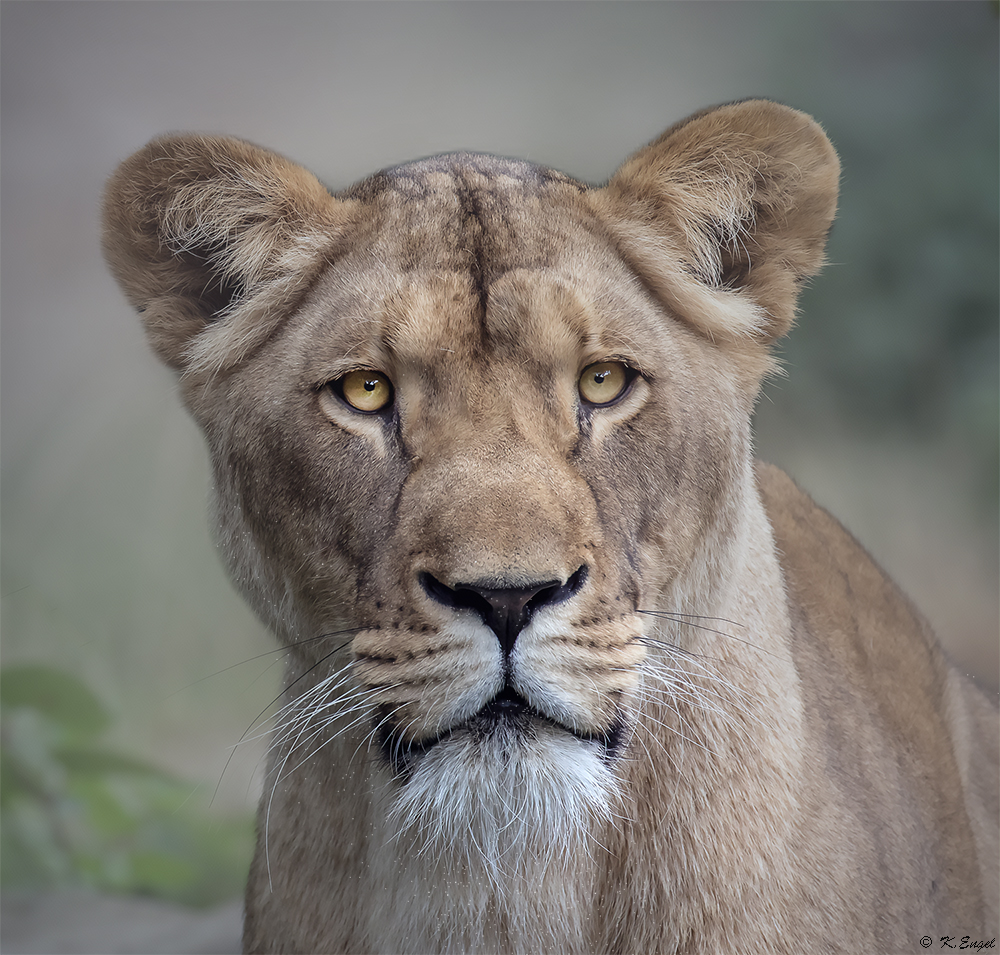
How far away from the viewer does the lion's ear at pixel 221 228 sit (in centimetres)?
173

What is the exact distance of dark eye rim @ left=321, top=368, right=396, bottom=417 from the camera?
1.56 metres

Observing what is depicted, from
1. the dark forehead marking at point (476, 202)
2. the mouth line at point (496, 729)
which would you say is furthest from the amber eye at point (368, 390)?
the mouth line at point (496, 729)

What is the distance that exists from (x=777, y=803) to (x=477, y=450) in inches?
35.5

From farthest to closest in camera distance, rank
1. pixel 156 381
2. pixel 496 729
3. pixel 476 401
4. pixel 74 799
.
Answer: pixel 74 799, pixel 156 381, pixel 476 401, pixel 496 729


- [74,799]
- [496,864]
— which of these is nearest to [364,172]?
[496,864]

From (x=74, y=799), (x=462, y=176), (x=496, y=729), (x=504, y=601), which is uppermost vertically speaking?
(x=462, y=176)

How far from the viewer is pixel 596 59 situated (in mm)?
2666

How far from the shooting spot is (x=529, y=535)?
4.25ft

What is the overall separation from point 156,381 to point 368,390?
4.18 ft

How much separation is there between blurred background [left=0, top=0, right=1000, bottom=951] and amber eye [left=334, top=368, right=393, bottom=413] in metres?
1.05

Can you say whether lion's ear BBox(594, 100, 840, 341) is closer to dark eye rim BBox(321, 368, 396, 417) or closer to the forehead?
the forehead

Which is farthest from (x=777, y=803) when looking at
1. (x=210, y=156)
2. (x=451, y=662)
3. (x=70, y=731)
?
(x=70, y=731)

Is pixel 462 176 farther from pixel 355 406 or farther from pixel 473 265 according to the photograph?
pixel 355 406

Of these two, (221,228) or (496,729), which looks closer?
(496,729)
